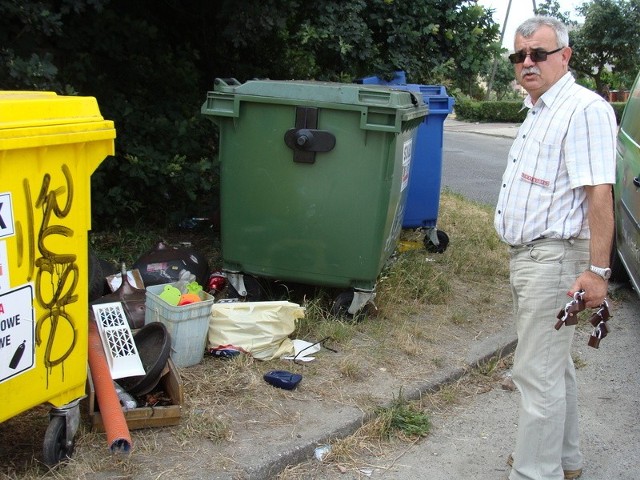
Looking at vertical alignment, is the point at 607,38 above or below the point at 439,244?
above

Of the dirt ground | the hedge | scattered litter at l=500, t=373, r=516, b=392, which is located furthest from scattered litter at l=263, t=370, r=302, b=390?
the hedge

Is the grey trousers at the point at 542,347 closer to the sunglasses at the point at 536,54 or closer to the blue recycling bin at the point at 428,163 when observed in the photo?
the sunglasses at the point at 536,54

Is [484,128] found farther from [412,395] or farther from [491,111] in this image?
[412,395]

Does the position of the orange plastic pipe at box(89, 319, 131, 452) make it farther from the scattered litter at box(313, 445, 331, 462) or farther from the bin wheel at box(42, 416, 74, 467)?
the scattered litter at box(313, 445, 331, 462)

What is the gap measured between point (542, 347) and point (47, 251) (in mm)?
1856

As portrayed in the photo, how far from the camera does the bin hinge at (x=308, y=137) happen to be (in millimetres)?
4301

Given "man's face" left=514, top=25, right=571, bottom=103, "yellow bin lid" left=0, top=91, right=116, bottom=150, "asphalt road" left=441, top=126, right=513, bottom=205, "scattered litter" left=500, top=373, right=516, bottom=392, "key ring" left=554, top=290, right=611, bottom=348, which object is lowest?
"asphalt road" left=441, top=126, right=513, bottom=205

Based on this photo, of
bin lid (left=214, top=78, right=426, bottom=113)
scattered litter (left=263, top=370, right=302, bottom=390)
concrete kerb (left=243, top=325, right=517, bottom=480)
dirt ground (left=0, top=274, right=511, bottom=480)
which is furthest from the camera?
bin lid (left=214, top=78, right=426, bottom=113)

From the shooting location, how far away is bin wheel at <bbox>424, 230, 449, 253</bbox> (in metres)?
6.48

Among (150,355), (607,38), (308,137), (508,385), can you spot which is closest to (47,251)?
(150,355)

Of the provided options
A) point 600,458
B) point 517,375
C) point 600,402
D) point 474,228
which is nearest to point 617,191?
point 474,228

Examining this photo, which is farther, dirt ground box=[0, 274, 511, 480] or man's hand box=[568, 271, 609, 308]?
dirt ground box=[0, 274, 511, 480]

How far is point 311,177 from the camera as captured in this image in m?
4.39

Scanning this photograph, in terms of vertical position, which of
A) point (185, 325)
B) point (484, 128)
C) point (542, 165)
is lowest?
point (484, 128)
